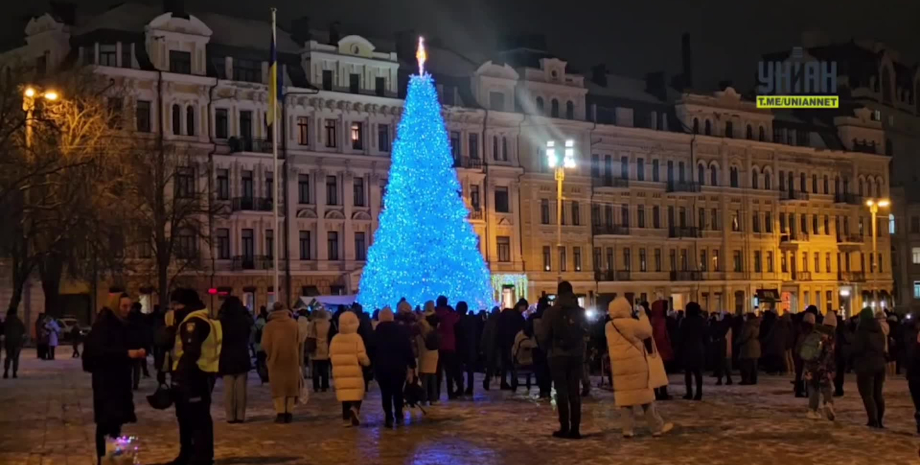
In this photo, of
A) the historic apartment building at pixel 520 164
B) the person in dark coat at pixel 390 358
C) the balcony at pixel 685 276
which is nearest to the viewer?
the person in dark coat at pixel 390 358

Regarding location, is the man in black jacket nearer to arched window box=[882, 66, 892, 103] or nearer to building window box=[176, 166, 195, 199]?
building window box=[176, 166, 195, 199]

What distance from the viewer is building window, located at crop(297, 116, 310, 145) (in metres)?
59.9

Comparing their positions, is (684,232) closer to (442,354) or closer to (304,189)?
(304,189)

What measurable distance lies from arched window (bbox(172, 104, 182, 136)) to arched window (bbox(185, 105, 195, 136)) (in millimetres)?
311

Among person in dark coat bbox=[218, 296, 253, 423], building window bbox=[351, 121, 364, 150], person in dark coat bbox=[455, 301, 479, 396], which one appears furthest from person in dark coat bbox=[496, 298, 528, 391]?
building window bbox=[351, 121, 364, 150]

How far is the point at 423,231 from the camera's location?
37.6 metres

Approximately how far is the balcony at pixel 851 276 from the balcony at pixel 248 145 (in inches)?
1846

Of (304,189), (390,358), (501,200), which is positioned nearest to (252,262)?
(304,189)

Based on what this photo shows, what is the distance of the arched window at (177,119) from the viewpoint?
55.6 meters

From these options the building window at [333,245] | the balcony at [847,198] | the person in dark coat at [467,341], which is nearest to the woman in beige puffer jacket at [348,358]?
the person in dark coat at [467,341]

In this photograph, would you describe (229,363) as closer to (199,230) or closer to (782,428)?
(782,428)

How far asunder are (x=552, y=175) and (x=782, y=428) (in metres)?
54.2

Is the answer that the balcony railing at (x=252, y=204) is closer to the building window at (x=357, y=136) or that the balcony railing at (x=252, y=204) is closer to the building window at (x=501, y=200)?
the building window at (x=357, y=136)

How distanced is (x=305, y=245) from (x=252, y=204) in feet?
11.8
